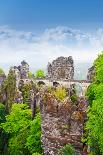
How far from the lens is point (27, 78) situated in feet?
433

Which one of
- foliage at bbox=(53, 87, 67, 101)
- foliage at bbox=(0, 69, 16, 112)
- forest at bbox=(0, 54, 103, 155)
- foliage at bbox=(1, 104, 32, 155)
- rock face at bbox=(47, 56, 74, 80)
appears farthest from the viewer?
rock face at bbox=(47, 56, 74, 80)

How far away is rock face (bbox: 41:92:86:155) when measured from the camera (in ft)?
256

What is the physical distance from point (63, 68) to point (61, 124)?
180 ft

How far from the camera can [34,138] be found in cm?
9400

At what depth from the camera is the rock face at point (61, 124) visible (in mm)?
78000

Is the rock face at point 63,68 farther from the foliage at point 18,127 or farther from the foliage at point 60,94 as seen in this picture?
the foliage at point 60,94

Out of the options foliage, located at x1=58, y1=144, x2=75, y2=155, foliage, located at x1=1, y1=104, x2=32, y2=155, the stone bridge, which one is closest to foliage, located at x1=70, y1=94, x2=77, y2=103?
foliage, located at x1=58, y1=144, x2=75, y2=155

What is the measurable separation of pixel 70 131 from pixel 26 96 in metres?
41.7

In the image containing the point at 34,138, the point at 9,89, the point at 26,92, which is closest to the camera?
the point at 34,138

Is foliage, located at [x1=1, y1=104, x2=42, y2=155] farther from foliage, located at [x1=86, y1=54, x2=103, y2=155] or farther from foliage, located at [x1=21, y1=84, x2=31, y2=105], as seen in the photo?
foliage, located at [x1=86, y1=54, x2=103, y2=155]

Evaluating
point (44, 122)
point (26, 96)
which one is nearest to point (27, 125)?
point (26, 96)

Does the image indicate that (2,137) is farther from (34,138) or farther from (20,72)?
(20,72)

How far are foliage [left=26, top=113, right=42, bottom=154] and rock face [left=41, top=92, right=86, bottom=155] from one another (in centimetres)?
1091

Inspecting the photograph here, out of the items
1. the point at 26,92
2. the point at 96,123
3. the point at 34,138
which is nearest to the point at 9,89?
the point at 26,92
